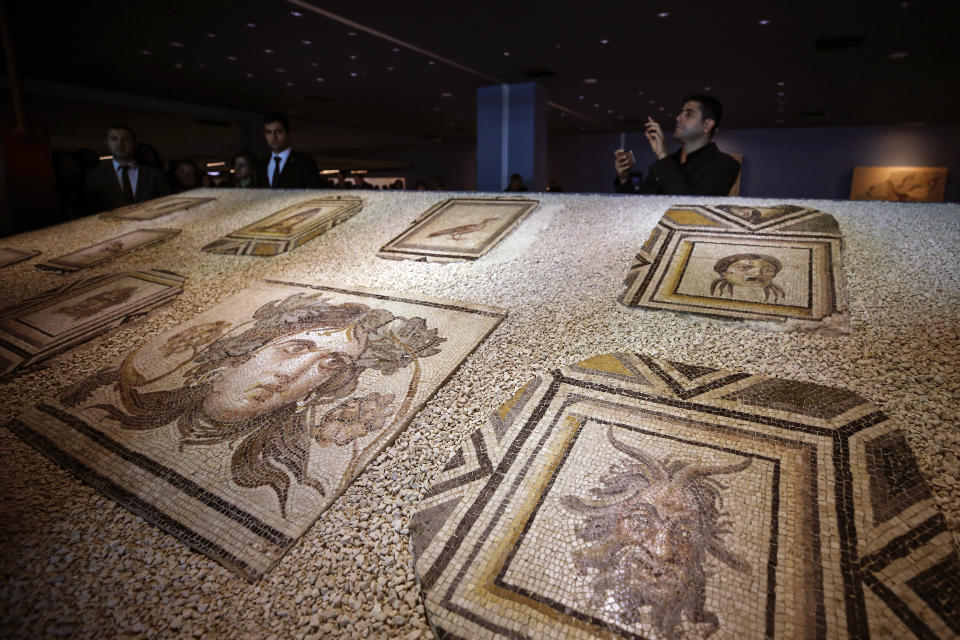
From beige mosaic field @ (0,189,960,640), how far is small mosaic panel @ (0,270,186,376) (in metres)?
0.06

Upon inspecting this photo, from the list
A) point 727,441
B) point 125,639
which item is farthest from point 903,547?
point 125,639

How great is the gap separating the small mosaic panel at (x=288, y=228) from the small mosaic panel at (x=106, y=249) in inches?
18.4

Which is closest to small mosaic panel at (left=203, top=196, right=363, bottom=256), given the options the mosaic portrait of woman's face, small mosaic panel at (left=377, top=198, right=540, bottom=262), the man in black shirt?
small mosaic panel at (left=377, top=198, right=540, bottom=262)

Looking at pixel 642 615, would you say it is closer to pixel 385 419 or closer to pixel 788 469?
pixel 788 469

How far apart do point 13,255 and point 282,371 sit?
8.38 ft

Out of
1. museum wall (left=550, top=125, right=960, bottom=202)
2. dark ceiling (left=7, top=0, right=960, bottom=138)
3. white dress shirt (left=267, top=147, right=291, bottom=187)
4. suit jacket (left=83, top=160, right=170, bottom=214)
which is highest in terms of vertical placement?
dark ceiling (left=7, top=0, right=960, bottom=138)

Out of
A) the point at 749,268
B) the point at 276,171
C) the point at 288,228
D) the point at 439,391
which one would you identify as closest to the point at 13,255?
the point at 288,228

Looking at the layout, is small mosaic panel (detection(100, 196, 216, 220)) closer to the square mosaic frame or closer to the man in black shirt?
the square mosaic frame

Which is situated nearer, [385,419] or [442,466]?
[442,466]

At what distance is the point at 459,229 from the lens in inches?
90.1

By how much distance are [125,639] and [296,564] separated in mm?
247

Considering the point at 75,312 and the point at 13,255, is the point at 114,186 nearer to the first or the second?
the point at 13,255

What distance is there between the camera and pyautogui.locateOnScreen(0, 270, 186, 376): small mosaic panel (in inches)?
60.5

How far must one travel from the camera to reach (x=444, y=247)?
6.98 ft
